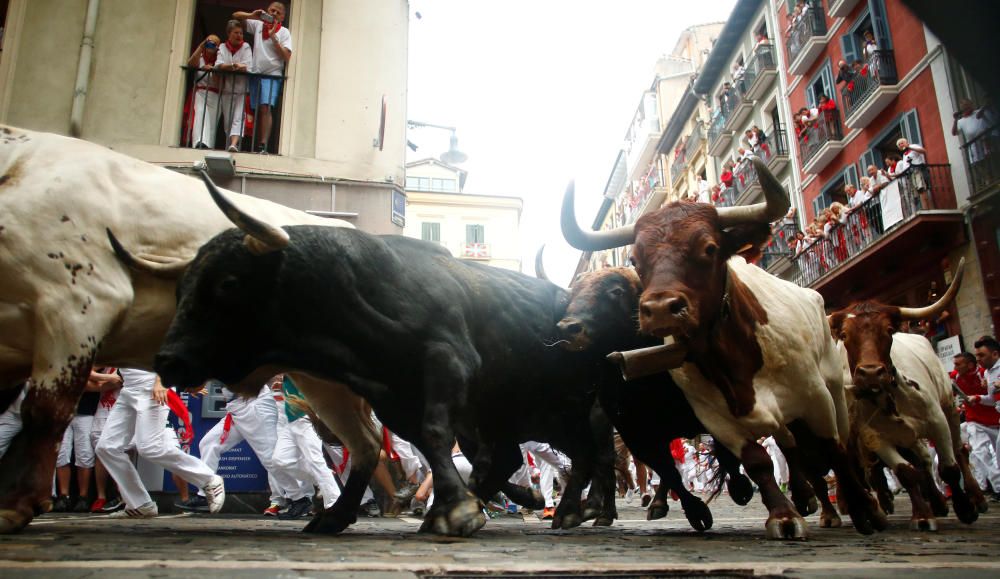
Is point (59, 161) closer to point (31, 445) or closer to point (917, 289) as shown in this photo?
point (31, 445)

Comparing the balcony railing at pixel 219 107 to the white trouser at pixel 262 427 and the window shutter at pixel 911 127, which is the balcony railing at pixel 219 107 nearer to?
the white trouser at pixel 262 427

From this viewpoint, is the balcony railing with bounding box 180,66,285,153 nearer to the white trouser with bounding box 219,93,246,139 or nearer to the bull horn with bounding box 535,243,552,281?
the white trouser with bounding box 219,93,246,139

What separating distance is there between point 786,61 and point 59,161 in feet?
94.1

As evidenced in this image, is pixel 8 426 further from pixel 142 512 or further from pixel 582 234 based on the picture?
pixel 582 234

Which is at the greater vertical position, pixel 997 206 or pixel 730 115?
pixel 730 115

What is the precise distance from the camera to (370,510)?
970cm

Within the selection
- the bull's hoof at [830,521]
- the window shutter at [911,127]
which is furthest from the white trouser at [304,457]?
the window shutter at [911,127]

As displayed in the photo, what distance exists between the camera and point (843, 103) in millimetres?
24828

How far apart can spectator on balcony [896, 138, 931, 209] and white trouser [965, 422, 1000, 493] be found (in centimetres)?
795

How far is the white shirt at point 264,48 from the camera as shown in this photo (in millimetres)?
11297

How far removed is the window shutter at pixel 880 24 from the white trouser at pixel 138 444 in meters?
21.2

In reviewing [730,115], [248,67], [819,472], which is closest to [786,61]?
[730,115]

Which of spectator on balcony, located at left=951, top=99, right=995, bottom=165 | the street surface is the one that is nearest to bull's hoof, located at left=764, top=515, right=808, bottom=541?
the street surface

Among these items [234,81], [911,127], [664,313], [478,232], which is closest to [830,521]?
[664,313]
